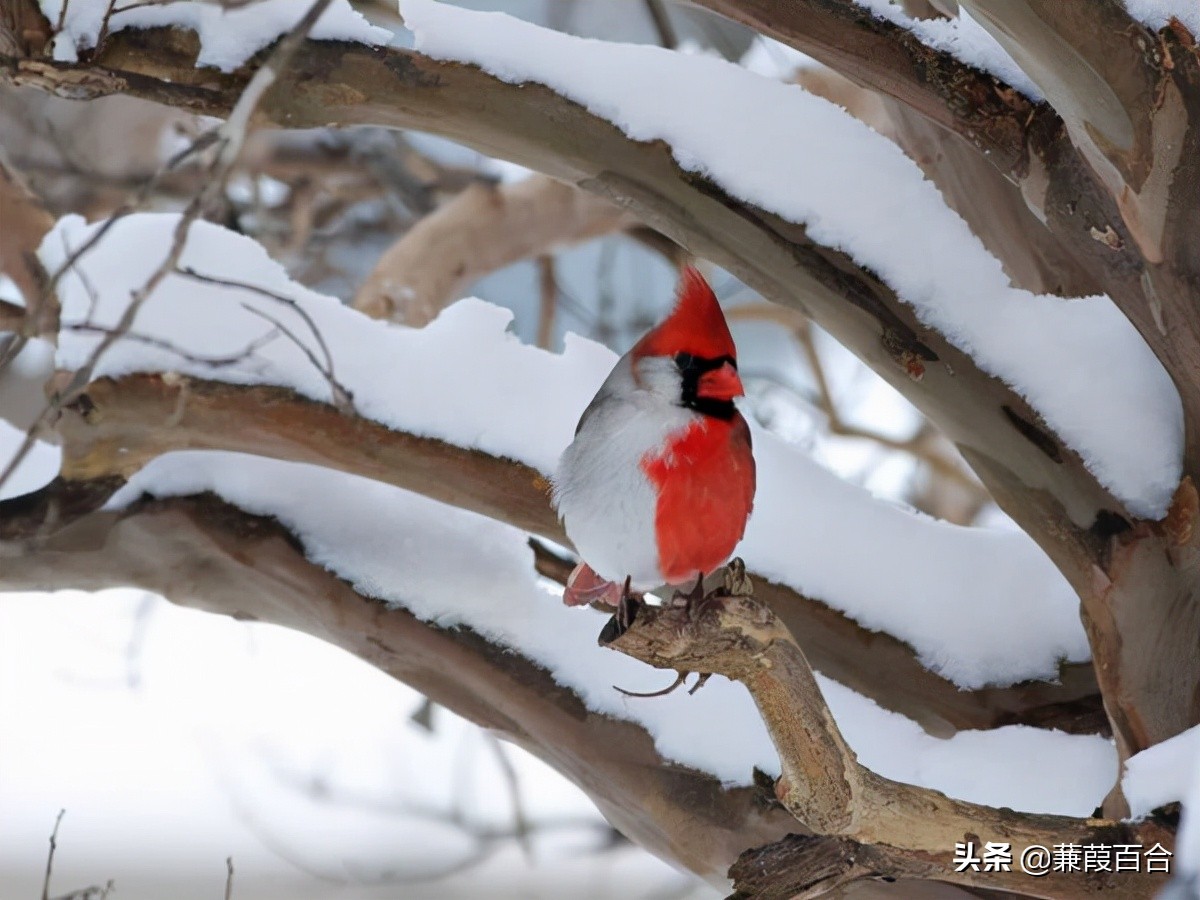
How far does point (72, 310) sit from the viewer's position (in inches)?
49.6

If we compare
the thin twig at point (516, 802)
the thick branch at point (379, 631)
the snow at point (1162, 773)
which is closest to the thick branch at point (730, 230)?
the snow at point (1162, 773)

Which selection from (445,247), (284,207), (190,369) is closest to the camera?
(190,369)

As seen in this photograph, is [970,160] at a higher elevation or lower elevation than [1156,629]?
higher

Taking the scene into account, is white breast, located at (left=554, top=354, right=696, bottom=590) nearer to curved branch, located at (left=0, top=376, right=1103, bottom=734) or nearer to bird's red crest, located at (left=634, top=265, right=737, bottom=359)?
bird's red crest, located at (left=634, top=265, right=737, bottom=359)

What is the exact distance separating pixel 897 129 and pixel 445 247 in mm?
1238

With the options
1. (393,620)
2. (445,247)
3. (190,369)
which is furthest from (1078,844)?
(445,247)

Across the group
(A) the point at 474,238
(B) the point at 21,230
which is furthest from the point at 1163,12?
(A) the point at 474,238

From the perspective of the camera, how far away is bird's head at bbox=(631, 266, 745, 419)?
0.90m

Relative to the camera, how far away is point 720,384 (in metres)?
0.89

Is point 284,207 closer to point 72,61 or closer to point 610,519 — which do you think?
point 72,61

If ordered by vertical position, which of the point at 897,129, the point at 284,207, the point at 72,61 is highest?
the point at 284,207

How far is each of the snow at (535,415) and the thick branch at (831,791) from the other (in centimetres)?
36

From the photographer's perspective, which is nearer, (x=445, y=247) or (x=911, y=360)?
(x=911, y=360)

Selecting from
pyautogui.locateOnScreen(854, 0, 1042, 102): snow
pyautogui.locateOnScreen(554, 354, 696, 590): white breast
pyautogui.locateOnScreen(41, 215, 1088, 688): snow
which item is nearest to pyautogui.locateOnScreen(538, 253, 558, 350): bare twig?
pyautogui.locateOnScreen(41, 215, 1088, 688): snow
